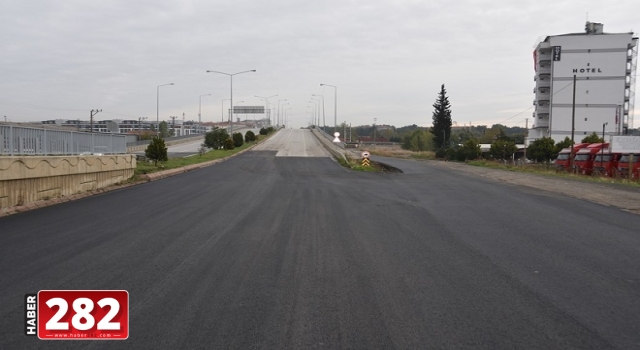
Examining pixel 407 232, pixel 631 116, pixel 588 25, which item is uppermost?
pixel 588 25

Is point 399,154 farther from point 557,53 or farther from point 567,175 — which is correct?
point 557,53

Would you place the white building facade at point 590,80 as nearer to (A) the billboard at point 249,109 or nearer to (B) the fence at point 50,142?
(A) the billboard at point 249,109

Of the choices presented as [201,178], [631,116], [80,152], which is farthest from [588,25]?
[80,152]

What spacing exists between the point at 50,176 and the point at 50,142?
1.48 m

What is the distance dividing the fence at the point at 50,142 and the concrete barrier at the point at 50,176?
0.53 metres

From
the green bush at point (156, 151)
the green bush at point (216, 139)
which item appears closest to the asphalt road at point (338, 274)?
the green bush at point (156, 151)

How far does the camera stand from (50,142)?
1546 centimetres

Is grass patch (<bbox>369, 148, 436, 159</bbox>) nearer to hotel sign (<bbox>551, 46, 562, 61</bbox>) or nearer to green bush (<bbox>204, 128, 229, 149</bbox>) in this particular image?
green bush (<bbox>204, 128, 229, 149</bbox>)

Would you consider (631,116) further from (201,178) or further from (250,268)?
(250,268)

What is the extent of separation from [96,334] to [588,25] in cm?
11076

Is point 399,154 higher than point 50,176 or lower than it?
lower

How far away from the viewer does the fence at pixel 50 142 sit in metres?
13.3

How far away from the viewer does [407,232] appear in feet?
33.1

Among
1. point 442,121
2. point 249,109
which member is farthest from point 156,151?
point 249,109
